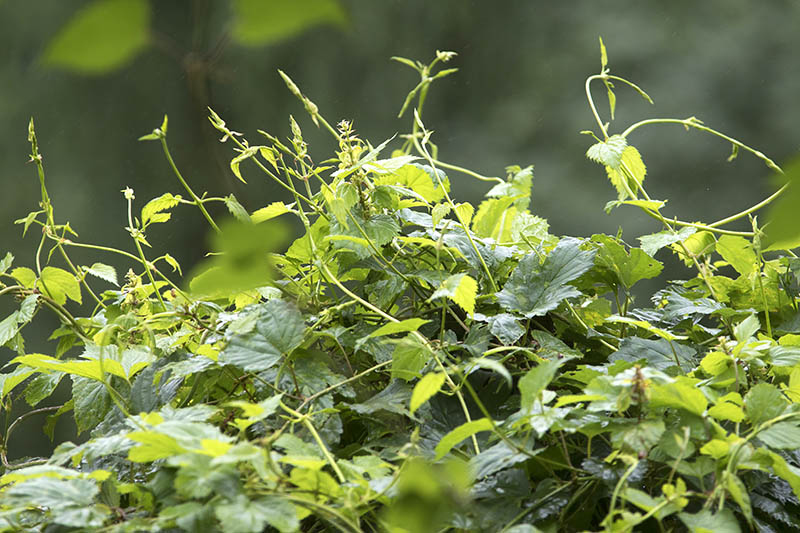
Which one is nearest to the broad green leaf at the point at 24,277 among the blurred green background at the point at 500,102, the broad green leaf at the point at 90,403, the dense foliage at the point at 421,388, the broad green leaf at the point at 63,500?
the dense foliage at the point at 421,388

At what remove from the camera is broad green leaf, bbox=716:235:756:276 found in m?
0.44

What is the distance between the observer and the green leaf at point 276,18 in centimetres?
9

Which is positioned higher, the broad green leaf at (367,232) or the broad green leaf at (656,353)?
the broad green leaf at (367,232)

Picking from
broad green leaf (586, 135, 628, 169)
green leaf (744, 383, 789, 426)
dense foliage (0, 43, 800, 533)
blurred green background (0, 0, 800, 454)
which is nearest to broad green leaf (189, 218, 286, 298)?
dense foliage (0, 43, 800, 533)

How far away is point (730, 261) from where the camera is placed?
0.45 metres

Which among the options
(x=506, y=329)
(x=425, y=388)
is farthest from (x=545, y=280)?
(x=425, y=388)

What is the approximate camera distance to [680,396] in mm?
263

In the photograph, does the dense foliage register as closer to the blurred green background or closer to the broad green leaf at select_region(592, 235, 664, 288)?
the broad green leaf at select_region(592, 235, 664, 288)

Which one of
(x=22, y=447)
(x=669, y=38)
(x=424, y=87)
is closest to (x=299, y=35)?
(x=424, y=87)

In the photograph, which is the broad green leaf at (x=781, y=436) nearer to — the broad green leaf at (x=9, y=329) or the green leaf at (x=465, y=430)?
the green leaf at (x=465, y=430)

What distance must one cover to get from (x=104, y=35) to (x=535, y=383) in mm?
209

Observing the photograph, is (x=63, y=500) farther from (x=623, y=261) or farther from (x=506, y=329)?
(x=623, y=261)

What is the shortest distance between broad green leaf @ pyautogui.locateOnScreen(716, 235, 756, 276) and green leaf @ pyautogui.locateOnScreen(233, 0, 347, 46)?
42 centimetres

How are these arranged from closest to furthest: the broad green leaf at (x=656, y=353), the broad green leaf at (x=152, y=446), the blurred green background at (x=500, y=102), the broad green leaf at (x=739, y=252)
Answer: the broad green leaf at (x=152, y=446)
the broad green leaf at (x=656, y=353)
the broad green leaf at (x=739, y=252)
the blurred green background at (x=500, y=102)
